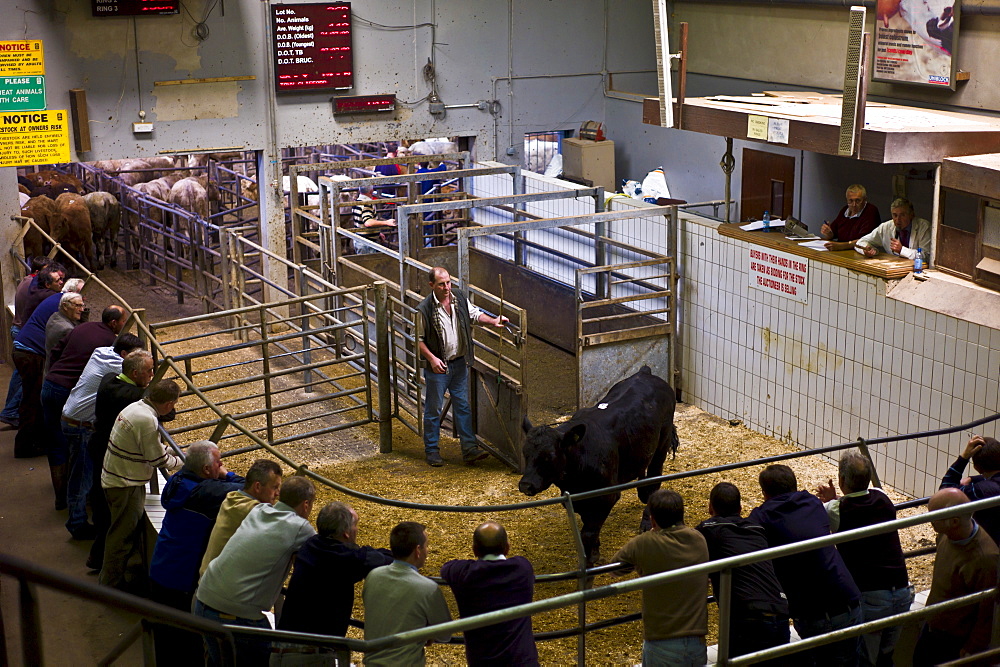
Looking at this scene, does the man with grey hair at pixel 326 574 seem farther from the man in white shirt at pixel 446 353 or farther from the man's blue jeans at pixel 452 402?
the man's blue jeans at pixel 452 402

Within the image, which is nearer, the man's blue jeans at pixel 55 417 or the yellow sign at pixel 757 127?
the man's blue jeans at pixel 55 417

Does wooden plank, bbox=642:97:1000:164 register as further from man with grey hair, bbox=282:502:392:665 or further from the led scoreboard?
the led scoreboard

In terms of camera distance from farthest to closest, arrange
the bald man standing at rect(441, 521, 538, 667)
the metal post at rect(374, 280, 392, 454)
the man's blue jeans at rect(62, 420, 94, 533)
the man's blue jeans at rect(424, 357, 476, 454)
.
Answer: the metal post at rect(374, 280, 392, 454), the man's blue jeans at rect(424, 357, 476, 454), the man's blue jeans at rect(62, 420, 94, 533), the bald man standing at rect(441, 521, 538, 667)

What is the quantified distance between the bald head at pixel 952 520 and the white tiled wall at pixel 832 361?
2.82 metres

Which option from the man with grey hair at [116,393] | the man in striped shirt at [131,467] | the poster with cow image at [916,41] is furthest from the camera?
the poster with cow image at [916,41]

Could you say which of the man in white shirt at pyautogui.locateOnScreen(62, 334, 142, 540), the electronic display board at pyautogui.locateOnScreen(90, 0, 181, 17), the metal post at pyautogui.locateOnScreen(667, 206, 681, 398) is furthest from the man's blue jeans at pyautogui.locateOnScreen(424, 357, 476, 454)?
the electronic display board at pyautogui.locateOnScreen(90, 0, 181, 17)

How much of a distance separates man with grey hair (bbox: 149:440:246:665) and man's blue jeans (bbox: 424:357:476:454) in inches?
138

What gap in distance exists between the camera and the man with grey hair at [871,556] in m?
4.95

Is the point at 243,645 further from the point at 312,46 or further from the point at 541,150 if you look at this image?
the point at 541,150

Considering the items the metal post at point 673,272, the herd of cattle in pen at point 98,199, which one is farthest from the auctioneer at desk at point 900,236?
the herd of cattle in pen at point 98,199

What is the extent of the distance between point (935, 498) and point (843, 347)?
391 cm

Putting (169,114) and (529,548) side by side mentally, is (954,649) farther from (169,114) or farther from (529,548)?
(169,114)

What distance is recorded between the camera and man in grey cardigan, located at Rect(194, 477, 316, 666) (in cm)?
468

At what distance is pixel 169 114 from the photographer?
12.2 meters
